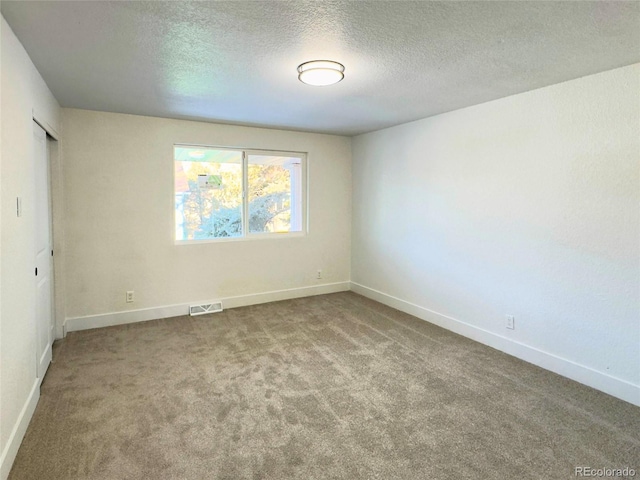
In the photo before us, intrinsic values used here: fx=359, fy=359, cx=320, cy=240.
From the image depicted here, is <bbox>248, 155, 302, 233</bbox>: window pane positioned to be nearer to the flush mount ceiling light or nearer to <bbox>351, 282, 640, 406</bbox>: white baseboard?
<bbox>351, 282, 640, 406</bbox>: white baseboard

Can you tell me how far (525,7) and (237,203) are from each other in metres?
3.83

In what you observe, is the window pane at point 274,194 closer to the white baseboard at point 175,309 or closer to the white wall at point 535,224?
the white baseboard at point 175,309

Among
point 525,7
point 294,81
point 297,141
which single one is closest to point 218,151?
point 297,141

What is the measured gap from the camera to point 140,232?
13.9 ft

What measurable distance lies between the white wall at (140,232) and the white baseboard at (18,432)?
168 centimetres

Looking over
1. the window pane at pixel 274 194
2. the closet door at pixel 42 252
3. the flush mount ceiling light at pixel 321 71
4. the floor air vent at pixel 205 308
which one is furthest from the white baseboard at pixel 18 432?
the window pane at pixel 274 194

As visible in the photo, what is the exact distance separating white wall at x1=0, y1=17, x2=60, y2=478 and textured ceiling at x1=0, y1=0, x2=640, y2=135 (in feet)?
0.72

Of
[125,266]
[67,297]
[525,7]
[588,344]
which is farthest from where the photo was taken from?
[125,266]

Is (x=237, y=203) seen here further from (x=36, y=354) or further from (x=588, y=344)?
(x=588, y=344)

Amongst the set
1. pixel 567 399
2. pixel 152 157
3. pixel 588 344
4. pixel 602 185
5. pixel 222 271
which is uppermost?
pixel 152 157

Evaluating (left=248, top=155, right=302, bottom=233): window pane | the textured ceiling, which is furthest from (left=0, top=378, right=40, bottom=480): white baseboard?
(left=248, top=155, right=302, bottom=233): window pane

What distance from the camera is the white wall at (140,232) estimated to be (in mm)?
3926

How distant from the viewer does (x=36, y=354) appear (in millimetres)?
2625

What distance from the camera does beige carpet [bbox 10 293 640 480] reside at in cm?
196
